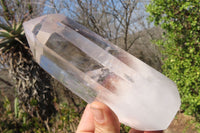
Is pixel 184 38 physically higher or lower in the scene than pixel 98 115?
higher

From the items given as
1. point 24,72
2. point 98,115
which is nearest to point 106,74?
point 98,115

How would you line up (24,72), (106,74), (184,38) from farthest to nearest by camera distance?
1. (24,72)
2. (184,38)
3. (106,74)

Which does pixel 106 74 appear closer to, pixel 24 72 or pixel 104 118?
pixel 104 118

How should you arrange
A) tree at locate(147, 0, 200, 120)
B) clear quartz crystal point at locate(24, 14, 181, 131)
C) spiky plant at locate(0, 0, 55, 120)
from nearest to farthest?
1. clear quartz crystal point at locate(24, 14, 181, 131)
2. tree at locate(147, 0, 200, 120)
3. spiky plant at locate(0, 0, 55, 120)

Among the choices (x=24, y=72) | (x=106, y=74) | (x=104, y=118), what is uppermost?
(x=106, y=74)

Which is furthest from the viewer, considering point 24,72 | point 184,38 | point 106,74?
point 24,72

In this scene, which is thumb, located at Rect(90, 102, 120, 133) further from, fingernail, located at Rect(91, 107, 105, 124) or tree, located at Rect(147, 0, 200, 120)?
tree, located at Rect(147, 0, 200, 120)

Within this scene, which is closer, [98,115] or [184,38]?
[98,115]

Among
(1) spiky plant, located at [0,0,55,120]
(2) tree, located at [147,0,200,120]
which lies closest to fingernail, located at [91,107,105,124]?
(2) tree, located at [147,0,200,120]
